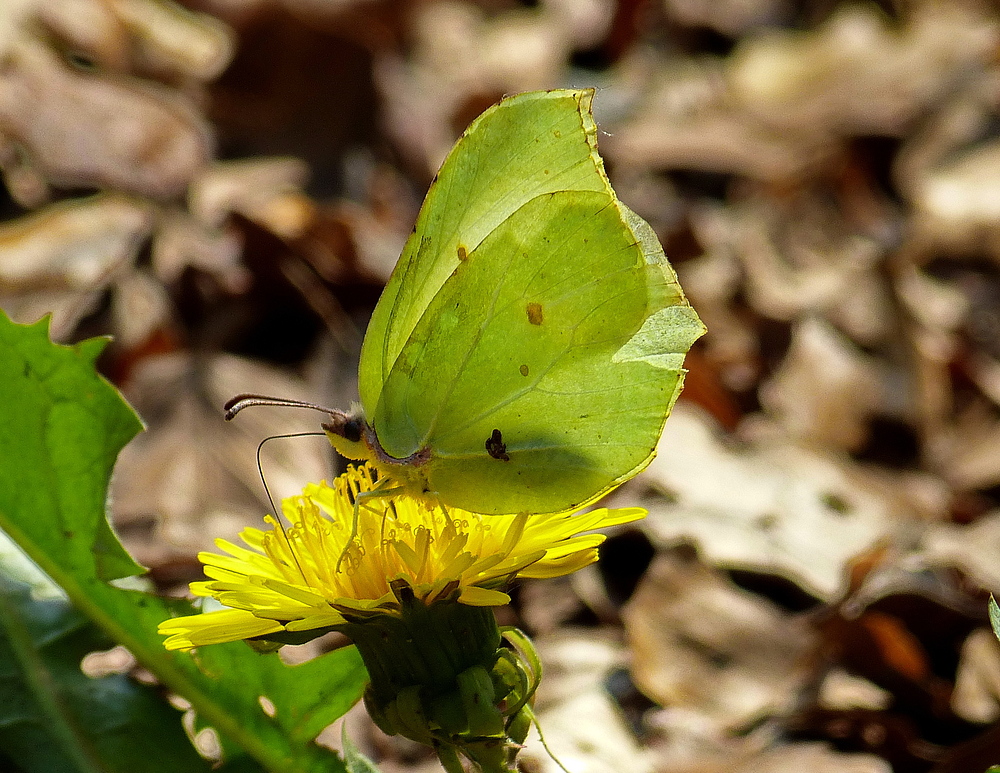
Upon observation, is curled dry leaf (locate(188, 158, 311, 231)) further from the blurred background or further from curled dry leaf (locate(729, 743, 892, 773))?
curled dry leaf (locate(729, 743, 892, 773))

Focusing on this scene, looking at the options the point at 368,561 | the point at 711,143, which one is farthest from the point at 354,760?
the point at 711,143

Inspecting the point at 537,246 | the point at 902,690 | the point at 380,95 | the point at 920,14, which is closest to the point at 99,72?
the point at 380,95

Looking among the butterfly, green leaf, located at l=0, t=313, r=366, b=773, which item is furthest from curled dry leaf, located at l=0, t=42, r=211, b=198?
the butterfly

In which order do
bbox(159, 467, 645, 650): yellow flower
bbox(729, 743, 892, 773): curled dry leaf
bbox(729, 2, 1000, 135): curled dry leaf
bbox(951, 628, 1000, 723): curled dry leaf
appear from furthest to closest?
1. bbox(729, 2, 1000, 135): curled dry leaf
2. bbox(951, 628, 1000, 723): curled dry leaf
3. bbox(729, 743, 892, 773): curled dry leaf
4. bbox(159, 467, 645, 650): yellow flower

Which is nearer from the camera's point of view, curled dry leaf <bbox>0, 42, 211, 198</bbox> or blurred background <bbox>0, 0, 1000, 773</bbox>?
blurred background <bbox>0, 0, 1000, 773</bbox>

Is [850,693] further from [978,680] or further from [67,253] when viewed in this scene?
[67,253]

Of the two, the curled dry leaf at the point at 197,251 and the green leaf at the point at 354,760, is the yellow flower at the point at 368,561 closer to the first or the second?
the green leaf at the point at 354,760

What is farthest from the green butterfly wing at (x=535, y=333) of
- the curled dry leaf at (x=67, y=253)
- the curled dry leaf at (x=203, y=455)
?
the curled dry leaf at (x=67, y=253)
